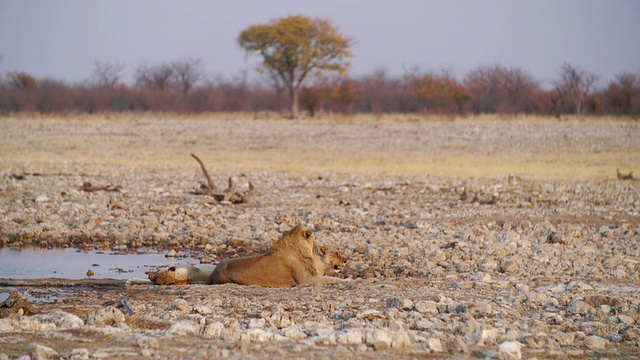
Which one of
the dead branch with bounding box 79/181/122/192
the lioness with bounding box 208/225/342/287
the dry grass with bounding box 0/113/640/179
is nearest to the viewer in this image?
the lioness with bounding box 208/225/342/287

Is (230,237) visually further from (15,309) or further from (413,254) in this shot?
(15,309)

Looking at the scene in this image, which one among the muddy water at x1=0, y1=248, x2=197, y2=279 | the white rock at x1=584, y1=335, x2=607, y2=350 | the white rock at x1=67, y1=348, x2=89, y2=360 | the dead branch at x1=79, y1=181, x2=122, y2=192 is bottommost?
the muddy water at x1=0, y1=248, x2=197, y2=279

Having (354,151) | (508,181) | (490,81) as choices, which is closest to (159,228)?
(508,181)

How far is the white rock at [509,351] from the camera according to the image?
564 centimetres

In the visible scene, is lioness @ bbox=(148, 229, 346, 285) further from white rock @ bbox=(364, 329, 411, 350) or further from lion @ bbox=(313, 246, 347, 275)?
white rock @ bbox=(364, 329, 411, 350)

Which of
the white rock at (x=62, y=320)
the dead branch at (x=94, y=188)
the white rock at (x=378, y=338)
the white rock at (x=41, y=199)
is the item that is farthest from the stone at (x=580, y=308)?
the dead branch at (x=94, y=188)

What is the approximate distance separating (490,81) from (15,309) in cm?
5209

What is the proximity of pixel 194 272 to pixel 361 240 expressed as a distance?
3.18m

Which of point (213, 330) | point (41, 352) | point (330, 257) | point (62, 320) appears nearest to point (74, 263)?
point (330, 257)

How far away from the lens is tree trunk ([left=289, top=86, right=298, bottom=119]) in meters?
44.9

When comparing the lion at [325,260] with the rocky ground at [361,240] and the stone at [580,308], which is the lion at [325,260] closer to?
the rocky ground at [361,240]

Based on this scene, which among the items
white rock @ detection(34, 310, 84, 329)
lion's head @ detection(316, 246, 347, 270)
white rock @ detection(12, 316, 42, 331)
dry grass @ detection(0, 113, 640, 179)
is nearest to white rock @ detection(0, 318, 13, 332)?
white rock @ detection(12, 316, 42, 331)

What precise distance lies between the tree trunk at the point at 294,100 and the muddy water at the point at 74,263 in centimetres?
3258

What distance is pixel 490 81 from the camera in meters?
56.8
